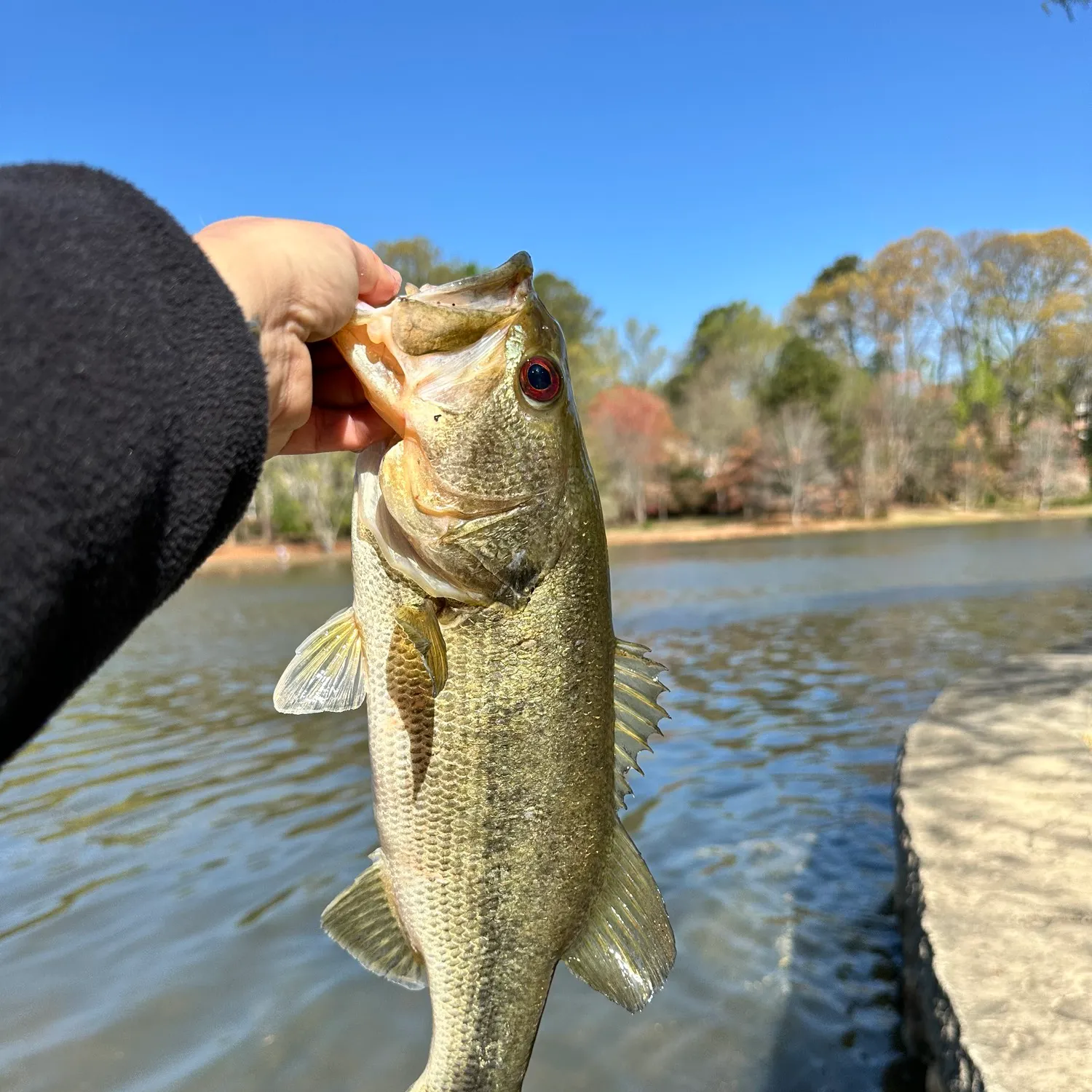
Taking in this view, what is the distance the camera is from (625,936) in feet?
6.95

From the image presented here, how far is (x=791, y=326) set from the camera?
7006 centimetres

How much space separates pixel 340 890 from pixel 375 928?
12.2 ft

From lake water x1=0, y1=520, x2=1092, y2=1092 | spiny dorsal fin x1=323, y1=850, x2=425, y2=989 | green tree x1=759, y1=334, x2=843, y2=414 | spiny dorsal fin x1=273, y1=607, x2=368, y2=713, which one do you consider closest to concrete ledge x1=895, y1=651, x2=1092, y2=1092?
lake water x1=0, y1=520, x2=1092, y2=1092

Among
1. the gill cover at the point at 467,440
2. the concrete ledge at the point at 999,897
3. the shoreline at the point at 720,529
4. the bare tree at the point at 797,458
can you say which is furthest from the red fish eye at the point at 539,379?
the bare tree at the point at 797,458

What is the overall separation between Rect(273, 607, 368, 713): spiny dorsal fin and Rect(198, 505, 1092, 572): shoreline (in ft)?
128

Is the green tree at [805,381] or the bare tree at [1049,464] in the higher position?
the green tree at [805,381]

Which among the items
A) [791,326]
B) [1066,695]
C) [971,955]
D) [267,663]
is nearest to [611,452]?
[791,326]

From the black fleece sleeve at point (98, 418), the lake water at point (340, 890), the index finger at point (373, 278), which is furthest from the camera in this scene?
the lake water at point (340, 890)

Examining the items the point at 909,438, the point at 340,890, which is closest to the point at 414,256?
the point at 909,438

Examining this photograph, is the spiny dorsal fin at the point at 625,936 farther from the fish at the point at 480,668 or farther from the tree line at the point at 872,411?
the tree line at the point at 872,411

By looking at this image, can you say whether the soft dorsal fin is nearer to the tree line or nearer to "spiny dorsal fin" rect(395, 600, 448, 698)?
"spiny dorsal fin" rect(395, 600, 448, 698)

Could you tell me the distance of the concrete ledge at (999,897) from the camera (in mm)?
2602

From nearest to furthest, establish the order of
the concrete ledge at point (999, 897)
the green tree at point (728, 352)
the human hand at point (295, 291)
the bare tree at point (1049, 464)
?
the human hand at point (295, 291) → the concrete ledge at point (999, 897) → the bare tree at point (1049, 464) → the green tree at point (728, 352)

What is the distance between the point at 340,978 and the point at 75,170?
438cm
